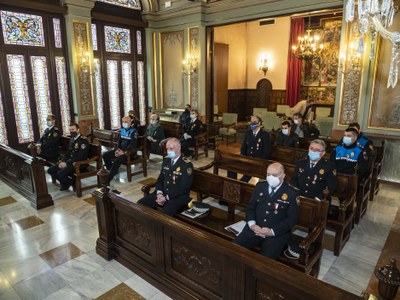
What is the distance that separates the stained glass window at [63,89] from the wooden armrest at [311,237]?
7.15m

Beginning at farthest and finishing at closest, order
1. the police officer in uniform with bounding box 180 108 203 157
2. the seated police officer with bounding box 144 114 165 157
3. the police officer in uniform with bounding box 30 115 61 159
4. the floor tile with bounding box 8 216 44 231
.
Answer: the police officer in uniform with bounding box 180 108 203 157
the seated police officer with bounding box 144 114 165 157
the police officer in uniform with bounding box 30 115 61 159
the floor tile with bounding box 8 216 44 231

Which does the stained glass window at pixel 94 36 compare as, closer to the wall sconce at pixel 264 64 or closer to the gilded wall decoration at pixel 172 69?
the gilded wall decoration at pixel 172 69

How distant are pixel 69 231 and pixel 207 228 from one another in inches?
79.2

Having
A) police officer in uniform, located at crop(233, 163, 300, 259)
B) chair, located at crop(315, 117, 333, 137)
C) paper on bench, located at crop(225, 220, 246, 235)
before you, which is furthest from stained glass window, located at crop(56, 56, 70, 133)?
chair, located at crop(315, 117, 333, 137)

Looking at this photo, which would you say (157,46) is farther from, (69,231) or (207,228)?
(207,228)

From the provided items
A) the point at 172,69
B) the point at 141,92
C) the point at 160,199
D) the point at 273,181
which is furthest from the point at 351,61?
the point at 141,92

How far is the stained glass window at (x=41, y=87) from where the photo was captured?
23.4 ft

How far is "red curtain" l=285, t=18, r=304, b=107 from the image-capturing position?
427 inches

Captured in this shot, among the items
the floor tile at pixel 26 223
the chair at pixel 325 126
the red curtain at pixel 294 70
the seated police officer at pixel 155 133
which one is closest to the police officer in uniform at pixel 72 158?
the floor tile at pixel 26 223

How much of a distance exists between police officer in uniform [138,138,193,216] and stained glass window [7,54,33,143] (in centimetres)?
514

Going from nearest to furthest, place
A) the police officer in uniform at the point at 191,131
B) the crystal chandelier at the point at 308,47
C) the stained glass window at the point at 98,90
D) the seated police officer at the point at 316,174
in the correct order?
the seated police officer at the point at 316,174 → the police officer in uniform at the point at 191,131 → the stained glass window at the point at 98,90 → the crystal chandelier at the point at 308,47

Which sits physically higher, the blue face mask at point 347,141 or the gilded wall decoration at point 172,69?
the gilded wall decoration at point 172,69

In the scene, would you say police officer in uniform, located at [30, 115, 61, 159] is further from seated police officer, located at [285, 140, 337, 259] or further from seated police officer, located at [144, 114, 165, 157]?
seated police officer, located at [285, 140, 337, 259]

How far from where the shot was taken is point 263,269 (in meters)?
1.84
